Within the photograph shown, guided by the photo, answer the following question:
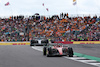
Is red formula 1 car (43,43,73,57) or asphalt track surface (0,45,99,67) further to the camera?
red formula 1 car (43,43,73,57)

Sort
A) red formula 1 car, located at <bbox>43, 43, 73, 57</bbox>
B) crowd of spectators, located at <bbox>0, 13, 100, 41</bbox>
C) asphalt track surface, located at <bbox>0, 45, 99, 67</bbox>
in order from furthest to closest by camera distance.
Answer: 1. crowd of spectators, located at <bbox>0, 13, 100, 41</bbox>
2. red formula 1 car, located at <bbox>43, 43, 73, 57</bbox>
3. asphalt track surface, located at <bbox>0, 45, 99, 67</bbox>

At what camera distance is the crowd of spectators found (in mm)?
58000

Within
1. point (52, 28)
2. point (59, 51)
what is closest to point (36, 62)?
point (59, 51)

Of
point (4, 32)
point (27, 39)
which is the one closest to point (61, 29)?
point (27, 39)

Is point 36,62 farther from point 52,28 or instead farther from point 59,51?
point 52,28

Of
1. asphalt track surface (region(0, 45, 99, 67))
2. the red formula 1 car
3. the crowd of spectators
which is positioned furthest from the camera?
the crowd of spectators

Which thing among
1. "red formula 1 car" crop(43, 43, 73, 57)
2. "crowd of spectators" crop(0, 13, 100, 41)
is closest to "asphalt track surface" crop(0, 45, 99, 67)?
"red formula 1 car" crop(43, 43, 73, 57)

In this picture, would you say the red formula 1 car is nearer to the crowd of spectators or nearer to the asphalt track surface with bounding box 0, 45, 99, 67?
the asphalt track surface with bounding box 0, 45, 99, 67

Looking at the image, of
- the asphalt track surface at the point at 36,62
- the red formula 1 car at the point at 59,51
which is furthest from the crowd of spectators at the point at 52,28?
the asphalt track surface at the point at 36,62

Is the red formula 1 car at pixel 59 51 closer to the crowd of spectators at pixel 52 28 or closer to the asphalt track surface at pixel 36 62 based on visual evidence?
the asphalt track surface at pixel 36 62

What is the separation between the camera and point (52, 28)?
199 ft

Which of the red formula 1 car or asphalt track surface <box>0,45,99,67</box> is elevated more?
the red formula 1 car

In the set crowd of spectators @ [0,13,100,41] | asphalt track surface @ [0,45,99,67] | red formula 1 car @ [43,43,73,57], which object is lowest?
asphalt track surface @ [0,45,99,67]

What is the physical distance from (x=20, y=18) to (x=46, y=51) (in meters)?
49.8
